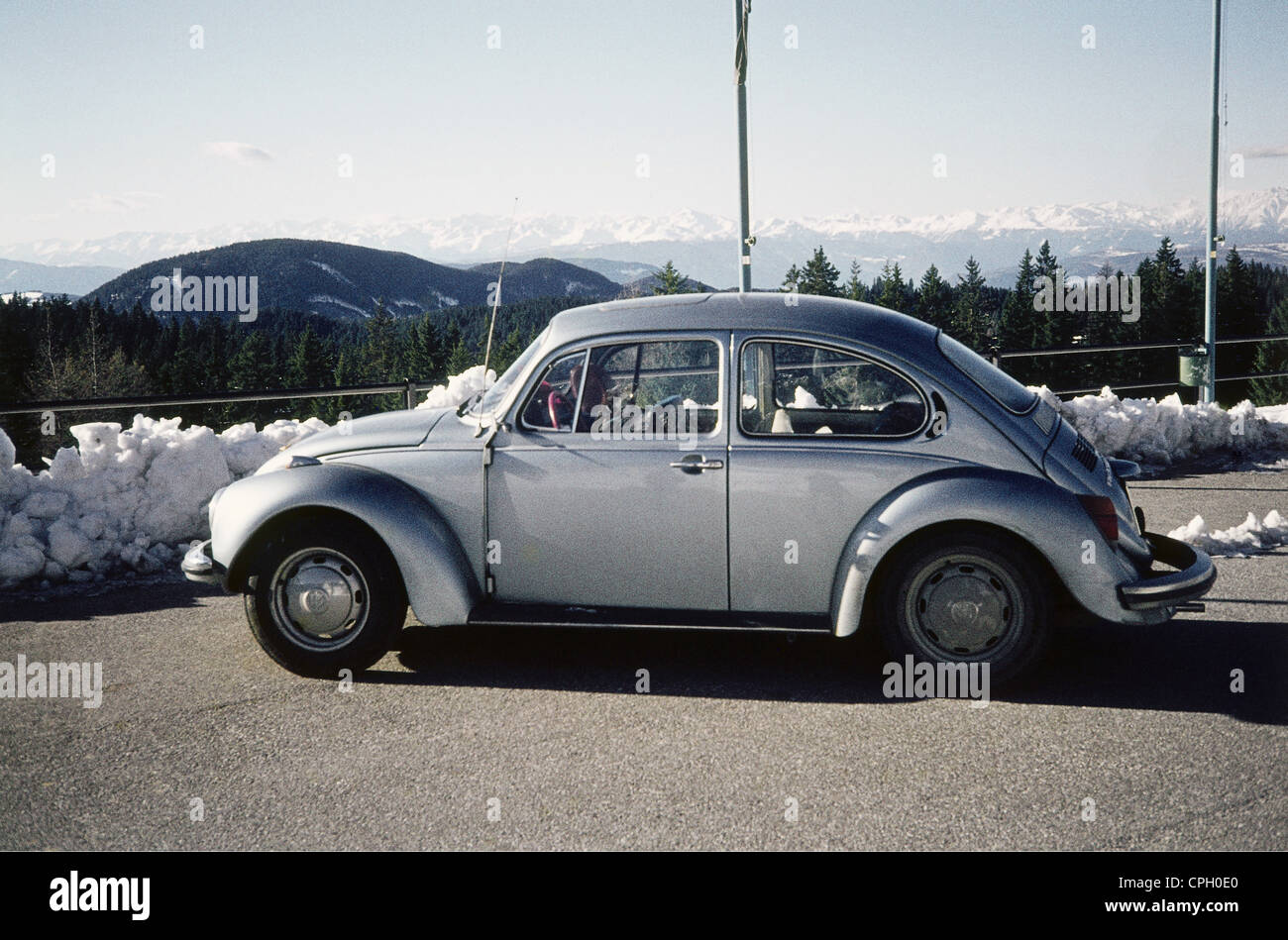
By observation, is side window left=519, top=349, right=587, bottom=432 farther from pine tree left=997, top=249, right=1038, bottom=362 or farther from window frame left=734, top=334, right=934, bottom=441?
pine tree left=997, top=249, right=1038, bottom=362

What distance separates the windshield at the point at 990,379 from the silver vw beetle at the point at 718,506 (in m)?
0.02

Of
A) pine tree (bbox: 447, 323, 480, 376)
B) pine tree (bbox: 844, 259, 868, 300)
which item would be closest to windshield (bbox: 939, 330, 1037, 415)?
pine tree (bbox: 447, 323, 480, 376)

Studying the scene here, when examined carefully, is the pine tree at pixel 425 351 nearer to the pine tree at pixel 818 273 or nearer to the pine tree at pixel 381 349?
the pine tree at pixel 381 349

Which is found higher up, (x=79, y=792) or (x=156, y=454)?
(x=156, y=454)

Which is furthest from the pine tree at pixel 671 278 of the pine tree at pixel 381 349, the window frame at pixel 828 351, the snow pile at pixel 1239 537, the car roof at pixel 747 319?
the pine tree at pixel 381 349

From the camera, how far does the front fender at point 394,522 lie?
16.5 ft

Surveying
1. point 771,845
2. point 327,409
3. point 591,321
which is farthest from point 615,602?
point 327,409

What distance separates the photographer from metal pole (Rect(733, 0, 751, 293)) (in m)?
10.7

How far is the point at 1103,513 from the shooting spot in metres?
4.75

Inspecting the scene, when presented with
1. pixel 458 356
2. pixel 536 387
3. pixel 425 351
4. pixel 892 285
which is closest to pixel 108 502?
pixel 536 387

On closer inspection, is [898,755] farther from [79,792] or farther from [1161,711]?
[79,792]

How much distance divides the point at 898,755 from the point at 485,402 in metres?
2.63

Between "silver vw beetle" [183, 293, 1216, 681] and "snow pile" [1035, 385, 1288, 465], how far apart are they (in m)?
6.62
